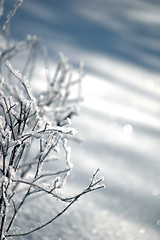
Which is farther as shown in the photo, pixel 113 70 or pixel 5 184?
pixel 113 70

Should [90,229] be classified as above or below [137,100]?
below

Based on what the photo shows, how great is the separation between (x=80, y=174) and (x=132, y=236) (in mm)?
1441

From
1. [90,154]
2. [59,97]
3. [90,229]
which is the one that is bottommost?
[90,229]

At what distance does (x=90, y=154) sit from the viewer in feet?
17.6

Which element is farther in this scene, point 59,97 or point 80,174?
point 80,174

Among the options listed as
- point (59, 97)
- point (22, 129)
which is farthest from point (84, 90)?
point (22, 129)

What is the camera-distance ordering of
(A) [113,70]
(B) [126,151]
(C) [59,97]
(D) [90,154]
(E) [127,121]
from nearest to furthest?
(C) [59,97] < (D) [90,154] < (B) [126,151] < (E) [127,121] < (A) [113,70]

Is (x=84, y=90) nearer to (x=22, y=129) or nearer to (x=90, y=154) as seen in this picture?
(x=90, y=154)

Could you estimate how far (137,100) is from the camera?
8.98 metres

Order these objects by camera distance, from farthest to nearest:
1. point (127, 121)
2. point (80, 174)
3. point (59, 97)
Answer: point (127, 121), point (80, 174), point (59, 97)

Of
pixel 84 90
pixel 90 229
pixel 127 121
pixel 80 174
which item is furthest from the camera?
pixel 84 90

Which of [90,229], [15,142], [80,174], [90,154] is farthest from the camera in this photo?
[90,154]

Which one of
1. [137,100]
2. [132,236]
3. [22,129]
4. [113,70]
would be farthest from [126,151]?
[113,70]

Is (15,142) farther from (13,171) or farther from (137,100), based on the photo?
(137,100)
